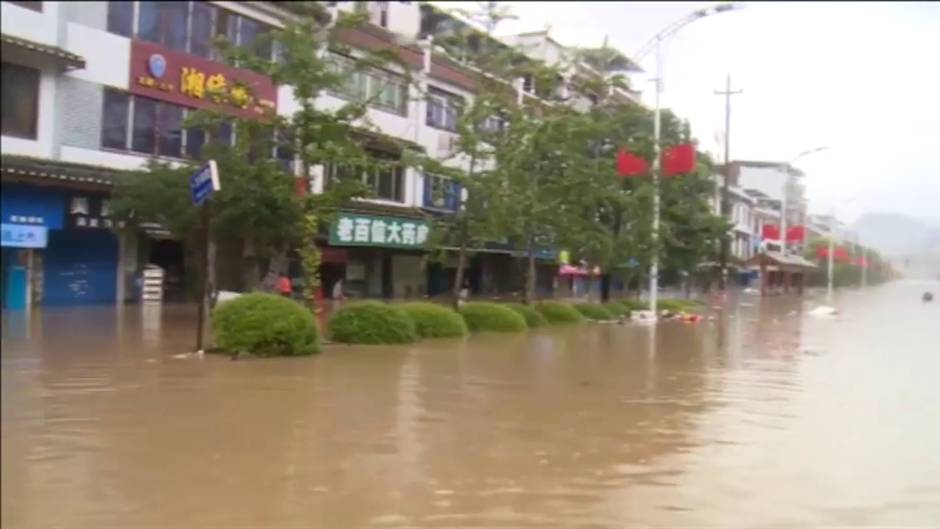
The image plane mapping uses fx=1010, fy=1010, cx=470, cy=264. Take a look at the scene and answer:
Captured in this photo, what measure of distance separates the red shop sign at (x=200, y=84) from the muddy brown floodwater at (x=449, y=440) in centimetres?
410

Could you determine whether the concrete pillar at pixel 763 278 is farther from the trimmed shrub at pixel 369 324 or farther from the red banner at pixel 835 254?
the trimmed shrub at pixel 369 324

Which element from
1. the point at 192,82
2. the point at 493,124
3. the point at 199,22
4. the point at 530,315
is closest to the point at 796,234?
the point at 530,315

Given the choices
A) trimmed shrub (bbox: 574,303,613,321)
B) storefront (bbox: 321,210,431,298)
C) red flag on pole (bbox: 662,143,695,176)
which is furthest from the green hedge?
storefront (bbox: 321,210,431,298)

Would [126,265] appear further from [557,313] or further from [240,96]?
[557,313]

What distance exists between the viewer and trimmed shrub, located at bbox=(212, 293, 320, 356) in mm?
14500

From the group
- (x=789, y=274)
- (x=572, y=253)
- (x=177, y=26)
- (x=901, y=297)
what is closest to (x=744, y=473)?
(x=177, y=26)

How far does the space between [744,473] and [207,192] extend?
768 centimetres

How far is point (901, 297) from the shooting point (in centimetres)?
2364

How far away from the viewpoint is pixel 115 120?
20.6m

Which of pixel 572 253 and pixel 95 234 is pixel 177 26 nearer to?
pixel 95 234

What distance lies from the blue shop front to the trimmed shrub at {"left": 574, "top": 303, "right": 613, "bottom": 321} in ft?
43.7

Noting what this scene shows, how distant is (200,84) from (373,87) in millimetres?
9351

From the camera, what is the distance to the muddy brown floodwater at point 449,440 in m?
6.56

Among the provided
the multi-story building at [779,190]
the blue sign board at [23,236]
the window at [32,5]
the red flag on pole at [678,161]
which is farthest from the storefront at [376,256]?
the window at [32,5]
